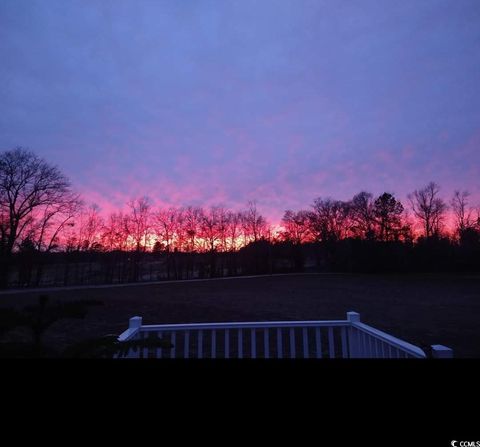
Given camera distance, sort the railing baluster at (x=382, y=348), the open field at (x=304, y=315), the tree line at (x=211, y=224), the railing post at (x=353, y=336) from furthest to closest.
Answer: the tree line at (x=211, y=224) → the open field at (x=304, y=315) → the railing post at (x=353, y=336) → the railing baluster at (x=382, y=348)

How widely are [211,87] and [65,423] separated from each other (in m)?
10.1

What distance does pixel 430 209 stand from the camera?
143 feet

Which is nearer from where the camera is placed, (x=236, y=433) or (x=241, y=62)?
(x=236, y=433)

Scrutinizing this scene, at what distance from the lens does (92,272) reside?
122ft

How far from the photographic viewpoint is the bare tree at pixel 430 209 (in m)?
42.9

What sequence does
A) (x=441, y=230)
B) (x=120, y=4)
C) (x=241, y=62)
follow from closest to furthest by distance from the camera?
(x=120, y=4) < (x=241, y=62) < (x=441, y=230)

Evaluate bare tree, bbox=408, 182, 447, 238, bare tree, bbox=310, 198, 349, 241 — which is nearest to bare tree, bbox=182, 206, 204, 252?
bare tree, bbox=310, 198, 349, 241

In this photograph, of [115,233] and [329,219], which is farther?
[329,219]

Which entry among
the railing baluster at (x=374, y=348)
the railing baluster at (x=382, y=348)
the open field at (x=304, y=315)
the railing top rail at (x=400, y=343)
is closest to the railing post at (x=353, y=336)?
the railing top rail at (x=400, y=343)

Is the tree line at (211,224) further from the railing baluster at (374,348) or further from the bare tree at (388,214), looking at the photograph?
the railing baluster at (374,348)

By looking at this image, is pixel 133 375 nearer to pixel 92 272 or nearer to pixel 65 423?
pixel 65 423

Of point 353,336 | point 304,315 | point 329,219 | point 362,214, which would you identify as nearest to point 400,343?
point 353,336

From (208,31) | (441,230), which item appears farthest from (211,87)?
(441,230)

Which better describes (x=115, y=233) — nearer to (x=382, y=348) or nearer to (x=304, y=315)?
(x=304, y=315)
